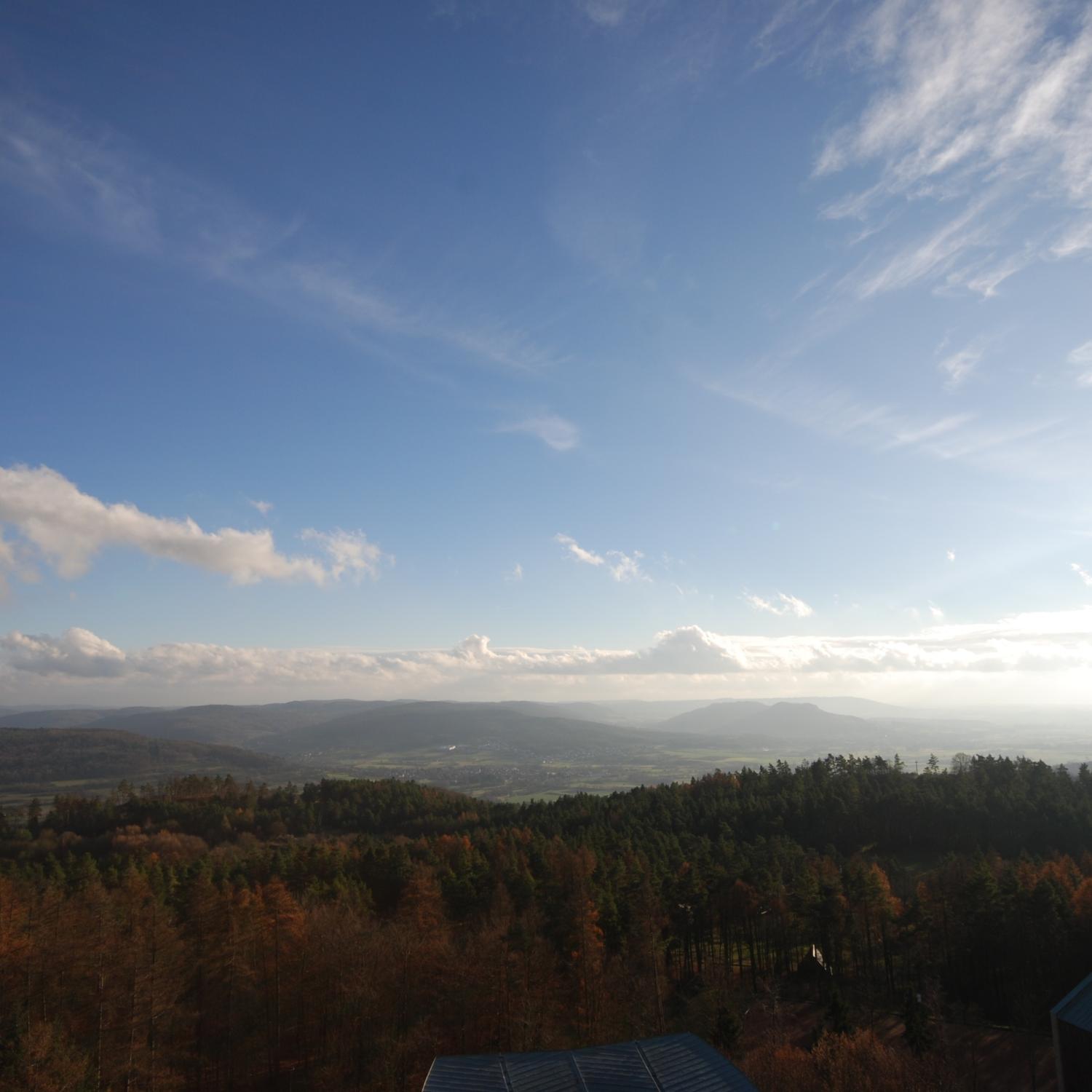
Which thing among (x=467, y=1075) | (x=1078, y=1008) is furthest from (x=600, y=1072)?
(x=1078, y=1008)

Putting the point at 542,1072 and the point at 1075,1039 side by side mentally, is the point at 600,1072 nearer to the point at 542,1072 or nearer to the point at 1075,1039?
the point at 542,1072

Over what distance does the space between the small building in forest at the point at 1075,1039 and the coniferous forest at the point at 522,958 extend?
4.14 metres

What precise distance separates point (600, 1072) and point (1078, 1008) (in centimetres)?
1844

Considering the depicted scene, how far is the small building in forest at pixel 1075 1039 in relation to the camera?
938 inches

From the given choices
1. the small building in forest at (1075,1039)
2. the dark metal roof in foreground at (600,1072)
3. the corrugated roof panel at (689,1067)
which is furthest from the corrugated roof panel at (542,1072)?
the small building in forest at (1075,1039)

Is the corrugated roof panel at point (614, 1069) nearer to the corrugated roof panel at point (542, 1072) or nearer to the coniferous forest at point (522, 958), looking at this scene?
the corrugated roof panel at point (542, 1072)

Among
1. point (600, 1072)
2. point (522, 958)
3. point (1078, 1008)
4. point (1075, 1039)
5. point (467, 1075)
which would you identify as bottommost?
point (522, 958)

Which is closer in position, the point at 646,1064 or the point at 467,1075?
the point at 467,1075

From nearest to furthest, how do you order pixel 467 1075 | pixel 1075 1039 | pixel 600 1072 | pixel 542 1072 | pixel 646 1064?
pixel 600 1072 → pixel 542 1072 → pixel 467 1075 → pixel 646 1064 → pixel 1075 1039

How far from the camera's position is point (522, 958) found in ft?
119

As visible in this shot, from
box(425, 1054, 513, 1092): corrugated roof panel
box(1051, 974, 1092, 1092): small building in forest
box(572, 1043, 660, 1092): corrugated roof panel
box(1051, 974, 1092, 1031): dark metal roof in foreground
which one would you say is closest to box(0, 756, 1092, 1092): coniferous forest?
box(1051, 974, 1092, 1092): small building in forest

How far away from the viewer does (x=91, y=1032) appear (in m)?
34.2

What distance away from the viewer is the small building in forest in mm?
23828

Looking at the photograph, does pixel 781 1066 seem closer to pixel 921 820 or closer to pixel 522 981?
pixel 522 981
